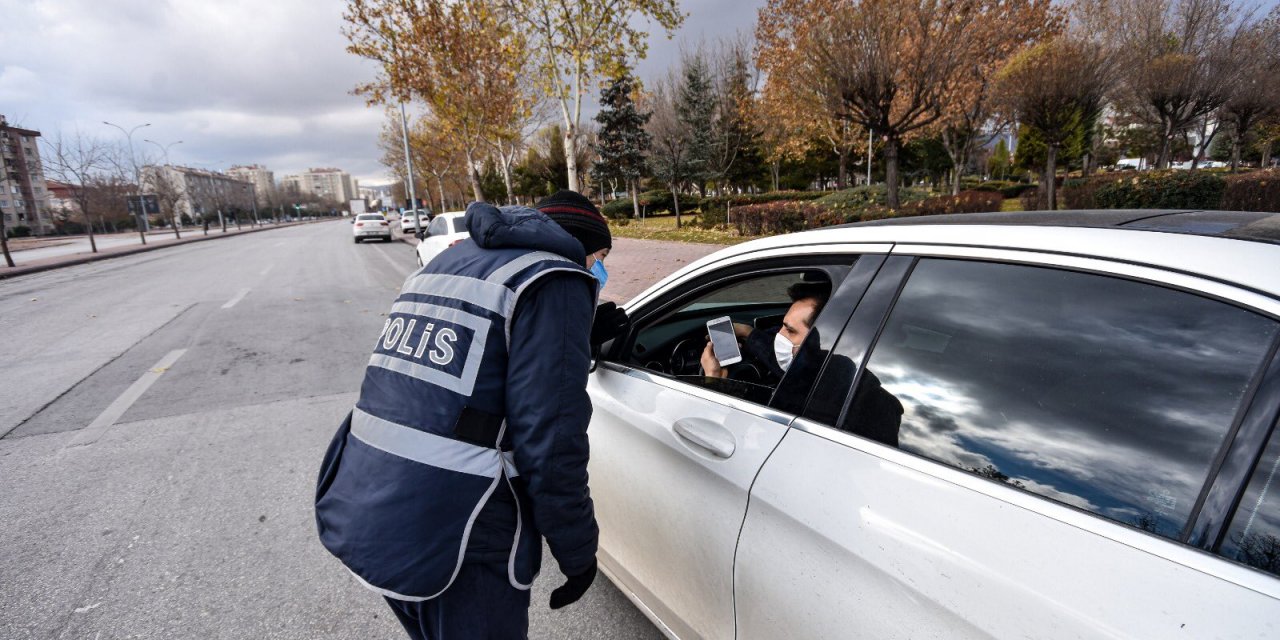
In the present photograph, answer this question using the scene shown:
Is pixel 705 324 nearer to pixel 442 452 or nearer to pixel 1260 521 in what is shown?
pixel 442 452

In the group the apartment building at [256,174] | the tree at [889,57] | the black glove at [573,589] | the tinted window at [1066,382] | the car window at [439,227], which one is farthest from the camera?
the apartment building at [256,174]

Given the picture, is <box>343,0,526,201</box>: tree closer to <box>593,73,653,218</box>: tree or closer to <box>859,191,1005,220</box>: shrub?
<box>593,73,653,218</box>: tree

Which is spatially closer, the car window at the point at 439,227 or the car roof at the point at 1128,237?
the car roof at the point at 1128,237

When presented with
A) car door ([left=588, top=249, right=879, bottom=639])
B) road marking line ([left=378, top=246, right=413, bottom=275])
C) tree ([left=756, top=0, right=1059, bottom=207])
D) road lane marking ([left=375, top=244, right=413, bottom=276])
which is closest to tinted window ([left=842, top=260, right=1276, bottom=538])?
car door ([left=588, top=249, right=879, bottom=639])

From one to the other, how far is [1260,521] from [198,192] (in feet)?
246

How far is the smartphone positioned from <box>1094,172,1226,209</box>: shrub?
502 inches

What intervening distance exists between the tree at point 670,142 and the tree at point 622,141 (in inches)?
32.7

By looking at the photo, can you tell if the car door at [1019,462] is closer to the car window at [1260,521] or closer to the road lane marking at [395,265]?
the car window at [1260,521]

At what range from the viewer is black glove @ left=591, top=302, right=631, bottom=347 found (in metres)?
1.92

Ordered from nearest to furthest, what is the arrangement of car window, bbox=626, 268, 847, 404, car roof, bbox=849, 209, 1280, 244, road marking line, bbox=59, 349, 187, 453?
car roof, bbox=849, 209, 1280, 244 < car window, bbox=626, 268, 847, 404 < road marking line, bbox=59, 349, 187, 453

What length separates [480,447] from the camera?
1251 mm

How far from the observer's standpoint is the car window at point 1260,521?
795 millimetres

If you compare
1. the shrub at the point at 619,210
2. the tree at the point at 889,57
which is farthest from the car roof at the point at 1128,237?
the shrub at the point at 619,210

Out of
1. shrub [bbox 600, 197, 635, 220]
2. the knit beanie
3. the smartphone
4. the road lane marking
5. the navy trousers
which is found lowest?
the road lane marking
